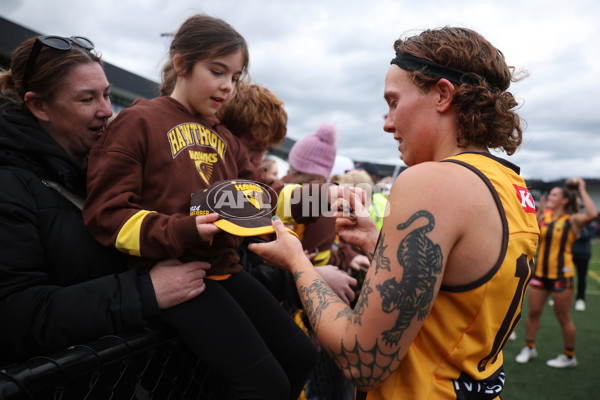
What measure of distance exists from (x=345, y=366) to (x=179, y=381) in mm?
1046

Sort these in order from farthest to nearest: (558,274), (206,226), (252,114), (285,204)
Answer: (558,274)
(252,114)
(285,204)
(206,226)

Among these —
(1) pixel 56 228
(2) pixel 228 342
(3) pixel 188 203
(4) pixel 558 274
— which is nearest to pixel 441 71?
(3) pixel 188 203

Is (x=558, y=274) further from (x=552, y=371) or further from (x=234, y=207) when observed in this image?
(x=234, y=207)

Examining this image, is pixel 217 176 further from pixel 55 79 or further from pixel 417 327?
pixel 417 327

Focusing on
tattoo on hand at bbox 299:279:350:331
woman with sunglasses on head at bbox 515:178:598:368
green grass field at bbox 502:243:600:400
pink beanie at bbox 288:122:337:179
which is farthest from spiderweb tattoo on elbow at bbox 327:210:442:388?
woman with sunglasses on head at bbox 515:178:598:368

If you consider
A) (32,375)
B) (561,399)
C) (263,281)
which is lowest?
(561,399)

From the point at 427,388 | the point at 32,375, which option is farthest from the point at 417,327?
the point at 32,375

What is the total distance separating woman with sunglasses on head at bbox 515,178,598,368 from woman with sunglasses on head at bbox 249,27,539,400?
5616 millimetres

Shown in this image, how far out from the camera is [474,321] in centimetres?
121

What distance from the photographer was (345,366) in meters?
1.26

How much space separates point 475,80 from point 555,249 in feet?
20.9

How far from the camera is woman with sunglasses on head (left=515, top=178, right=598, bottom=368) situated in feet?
19.5

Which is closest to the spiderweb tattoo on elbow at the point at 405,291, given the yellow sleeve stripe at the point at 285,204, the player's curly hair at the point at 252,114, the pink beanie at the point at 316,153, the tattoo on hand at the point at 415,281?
the tattoo on hand at the point at 415,281

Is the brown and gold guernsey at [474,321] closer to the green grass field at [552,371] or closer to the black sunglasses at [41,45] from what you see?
the black sunglasses at [41,45]
